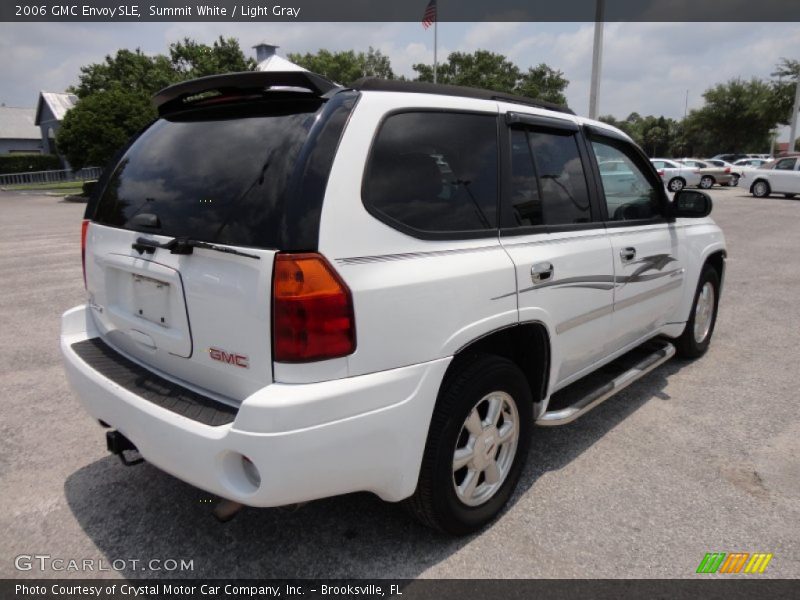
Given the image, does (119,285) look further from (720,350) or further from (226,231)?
(720,350)

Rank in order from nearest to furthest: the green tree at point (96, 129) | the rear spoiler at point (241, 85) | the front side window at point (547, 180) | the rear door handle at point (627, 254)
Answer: the rear spoiler at point (241, 85) < the front side window at point (547, 180) < the rear door handle at point (627, 254) < the green tree at point (96, 129)

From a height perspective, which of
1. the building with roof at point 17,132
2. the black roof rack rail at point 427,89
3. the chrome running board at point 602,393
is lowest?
the chrome running board at point 602,393

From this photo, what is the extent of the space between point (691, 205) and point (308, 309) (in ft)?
10.4

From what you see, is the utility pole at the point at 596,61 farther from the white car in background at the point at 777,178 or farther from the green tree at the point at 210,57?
the green tree at the point at 210,57

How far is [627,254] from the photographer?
10.9ft

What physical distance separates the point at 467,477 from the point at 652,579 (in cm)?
83

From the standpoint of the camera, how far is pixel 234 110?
93.0 inches

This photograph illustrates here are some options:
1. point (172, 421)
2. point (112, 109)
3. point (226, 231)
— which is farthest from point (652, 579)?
point (112, 109)

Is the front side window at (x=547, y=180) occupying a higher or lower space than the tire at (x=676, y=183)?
higher

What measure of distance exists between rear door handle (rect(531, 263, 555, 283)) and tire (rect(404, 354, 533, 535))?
1.31 ft

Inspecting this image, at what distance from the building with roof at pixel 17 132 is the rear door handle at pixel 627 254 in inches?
2887

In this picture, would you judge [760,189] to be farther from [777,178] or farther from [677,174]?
[677,174]

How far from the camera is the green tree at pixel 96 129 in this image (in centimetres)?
2531
